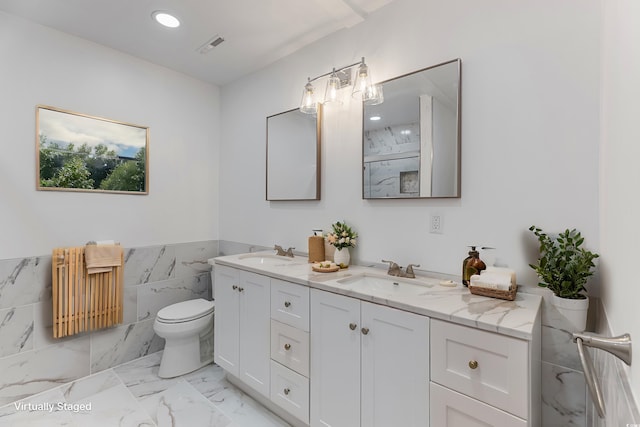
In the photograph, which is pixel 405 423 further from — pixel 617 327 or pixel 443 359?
pixel 617 327

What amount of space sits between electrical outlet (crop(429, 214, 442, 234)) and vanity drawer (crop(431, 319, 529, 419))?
25.7 inches

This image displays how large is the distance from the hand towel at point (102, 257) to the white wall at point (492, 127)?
1599mm

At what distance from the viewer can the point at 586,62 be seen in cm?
129

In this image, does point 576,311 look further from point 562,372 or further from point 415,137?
point 415,137

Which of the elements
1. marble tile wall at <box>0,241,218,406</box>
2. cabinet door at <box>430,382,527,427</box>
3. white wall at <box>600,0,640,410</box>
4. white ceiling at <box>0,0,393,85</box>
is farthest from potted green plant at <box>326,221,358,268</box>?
marble tile wall at <box>0,241,218,406</box>

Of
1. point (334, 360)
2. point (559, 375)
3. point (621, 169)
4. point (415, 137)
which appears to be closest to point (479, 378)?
point (559, 375)

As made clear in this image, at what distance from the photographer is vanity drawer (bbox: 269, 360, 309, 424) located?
165 centimetres

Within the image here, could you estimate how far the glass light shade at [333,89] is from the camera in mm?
2033

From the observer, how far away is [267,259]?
2354mm

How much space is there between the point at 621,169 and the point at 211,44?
2.55 metres

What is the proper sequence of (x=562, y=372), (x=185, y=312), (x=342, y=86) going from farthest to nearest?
(x=185, y=312), (x=342, y=86), (x=562, y=372)

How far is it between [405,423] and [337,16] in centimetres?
232

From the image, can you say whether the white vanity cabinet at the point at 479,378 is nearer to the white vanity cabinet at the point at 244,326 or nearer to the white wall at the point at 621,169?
the white wall at the point at 621,169

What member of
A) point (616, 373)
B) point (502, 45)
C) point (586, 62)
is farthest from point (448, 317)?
point (502, 45)
